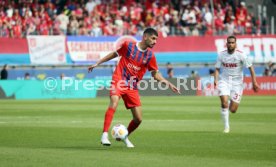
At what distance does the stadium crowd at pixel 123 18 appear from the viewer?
42875 millimetres

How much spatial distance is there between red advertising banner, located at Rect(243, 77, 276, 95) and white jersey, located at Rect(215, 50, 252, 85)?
24.4 metres

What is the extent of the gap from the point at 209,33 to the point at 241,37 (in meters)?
2.07

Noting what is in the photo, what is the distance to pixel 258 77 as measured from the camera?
4494cm

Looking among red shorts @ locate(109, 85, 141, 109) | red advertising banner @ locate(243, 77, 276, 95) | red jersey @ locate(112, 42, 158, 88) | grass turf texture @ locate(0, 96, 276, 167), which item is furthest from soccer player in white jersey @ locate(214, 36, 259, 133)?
red advertising banner @ locate(243, 77, 276, 95)

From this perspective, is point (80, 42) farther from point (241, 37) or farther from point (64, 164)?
point (64, 164)

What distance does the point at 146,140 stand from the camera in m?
16.5

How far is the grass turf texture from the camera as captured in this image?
12.5m

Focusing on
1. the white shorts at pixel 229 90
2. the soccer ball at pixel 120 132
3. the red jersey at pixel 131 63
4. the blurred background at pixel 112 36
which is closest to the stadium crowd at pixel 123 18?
the blurred background at pixel 112 36

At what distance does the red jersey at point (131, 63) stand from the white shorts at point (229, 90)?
536 cm

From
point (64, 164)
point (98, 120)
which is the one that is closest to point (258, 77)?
point (98, 120)

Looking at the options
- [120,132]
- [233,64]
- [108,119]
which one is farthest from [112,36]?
[108,119]

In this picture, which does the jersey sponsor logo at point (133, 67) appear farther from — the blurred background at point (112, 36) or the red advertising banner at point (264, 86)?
the red advertising banner at point (264, 86)

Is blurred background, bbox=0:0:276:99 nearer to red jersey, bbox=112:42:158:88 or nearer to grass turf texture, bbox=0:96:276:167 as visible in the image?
grass turf texture, bbox=0:96:276:167

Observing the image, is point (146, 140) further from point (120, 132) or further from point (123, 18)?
point (123, 18)
